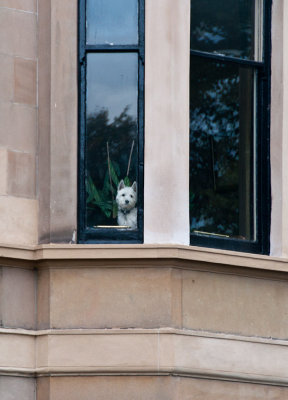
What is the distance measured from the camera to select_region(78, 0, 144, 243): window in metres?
16.7

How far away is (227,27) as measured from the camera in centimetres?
1756

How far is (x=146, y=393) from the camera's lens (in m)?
16.1

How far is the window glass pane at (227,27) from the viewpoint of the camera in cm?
1733

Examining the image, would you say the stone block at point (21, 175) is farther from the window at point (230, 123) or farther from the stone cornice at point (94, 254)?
the window at point (230, 123)

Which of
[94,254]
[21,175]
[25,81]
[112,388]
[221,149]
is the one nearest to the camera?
[112,388]

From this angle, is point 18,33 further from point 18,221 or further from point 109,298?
point 109,298

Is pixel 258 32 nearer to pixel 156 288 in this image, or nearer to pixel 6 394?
pixel 156 288

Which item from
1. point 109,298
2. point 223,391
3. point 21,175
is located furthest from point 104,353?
point 21,175

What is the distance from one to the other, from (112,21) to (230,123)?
1704mm

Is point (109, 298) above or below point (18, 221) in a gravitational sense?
below

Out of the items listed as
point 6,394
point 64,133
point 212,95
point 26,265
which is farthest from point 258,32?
point 6,394

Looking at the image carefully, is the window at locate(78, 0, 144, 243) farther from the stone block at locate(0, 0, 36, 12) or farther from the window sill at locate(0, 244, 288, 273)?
the stone block at locate(0, 0, 36, 12)

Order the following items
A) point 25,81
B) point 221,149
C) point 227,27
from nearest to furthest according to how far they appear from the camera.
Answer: point 25,81 < point 221,149 < point 227,27

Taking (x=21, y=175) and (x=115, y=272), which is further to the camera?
(x=21, y=175)
